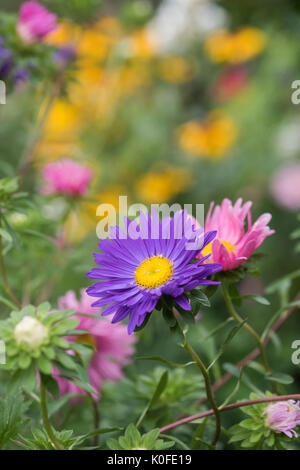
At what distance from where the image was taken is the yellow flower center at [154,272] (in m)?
0.38

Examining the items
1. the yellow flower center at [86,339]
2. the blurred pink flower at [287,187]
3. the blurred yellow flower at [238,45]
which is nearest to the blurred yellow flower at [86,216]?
the yellow flower center at [86,339]

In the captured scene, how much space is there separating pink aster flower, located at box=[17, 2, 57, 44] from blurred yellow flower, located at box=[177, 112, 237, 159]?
2.73 feet

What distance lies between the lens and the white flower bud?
368mm

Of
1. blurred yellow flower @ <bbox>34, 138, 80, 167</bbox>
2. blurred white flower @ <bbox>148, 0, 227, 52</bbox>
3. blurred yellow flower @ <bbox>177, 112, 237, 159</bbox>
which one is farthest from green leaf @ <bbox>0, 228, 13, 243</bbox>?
blurred white flower @ <bbox>148, 0, 227, 52</bbox>

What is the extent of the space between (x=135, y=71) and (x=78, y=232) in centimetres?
63

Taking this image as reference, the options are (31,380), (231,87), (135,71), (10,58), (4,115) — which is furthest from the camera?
(231,87)

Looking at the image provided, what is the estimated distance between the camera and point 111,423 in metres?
0.53

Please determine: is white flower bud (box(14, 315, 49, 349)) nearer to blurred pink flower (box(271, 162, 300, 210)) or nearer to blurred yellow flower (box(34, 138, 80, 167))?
blurred yellow flower (box(34, 138, 80, 167))

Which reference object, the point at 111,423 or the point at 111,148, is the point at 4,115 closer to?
the point at 111,148

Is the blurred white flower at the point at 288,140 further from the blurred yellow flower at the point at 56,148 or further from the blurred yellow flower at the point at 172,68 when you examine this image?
the blurred yellow flower at the point at 56,148

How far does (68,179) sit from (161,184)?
716 mm

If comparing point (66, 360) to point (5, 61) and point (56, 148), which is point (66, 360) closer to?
point (5, 61)

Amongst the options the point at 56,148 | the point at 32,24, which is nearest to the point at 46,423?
the point at 32,24
